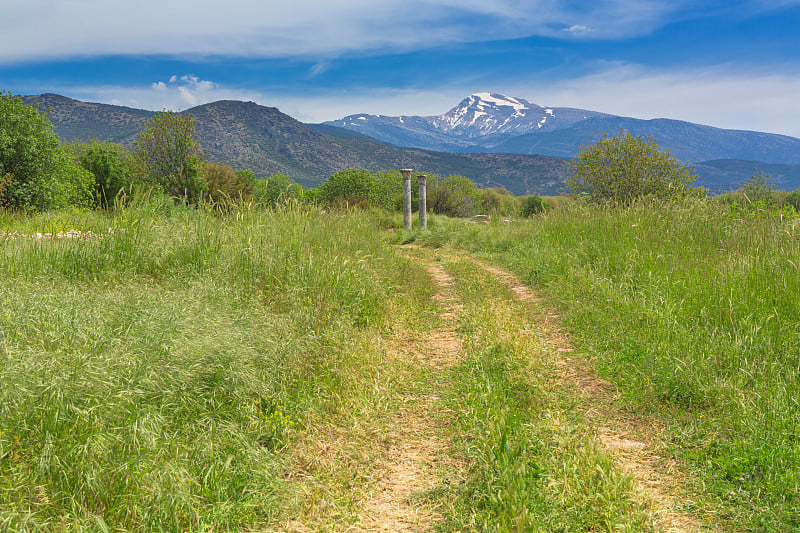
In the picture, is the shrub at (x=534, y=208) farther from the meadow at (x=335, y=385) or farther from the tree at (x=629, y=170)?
the meadow at (x=335, y=385)

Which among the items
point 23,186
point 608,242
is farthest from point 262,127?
point 608,242

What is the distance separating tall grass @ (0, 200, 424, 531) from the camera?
2160mm

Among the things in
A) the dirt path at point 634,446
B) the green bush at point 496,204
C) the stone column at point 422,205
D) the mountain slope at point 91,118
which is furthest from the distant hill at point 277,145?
the dirt path at point 634,446

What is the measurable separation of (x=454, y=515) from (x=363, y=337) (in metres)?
2.48

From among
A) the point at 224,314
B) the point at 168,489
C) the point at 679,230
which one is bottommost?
the point at 168,489

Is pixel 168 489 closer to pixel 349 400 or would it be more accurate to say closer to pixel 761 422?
pixel 349 400

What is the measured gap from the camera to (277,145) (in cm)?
16350

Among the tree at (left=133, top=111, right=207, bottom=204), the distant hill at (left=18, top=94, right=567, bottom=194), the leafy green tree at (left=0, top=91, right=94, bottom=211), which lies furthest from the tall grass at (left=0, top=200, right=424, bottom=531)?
the distant hill at (left=18, top=94, right=567, bottom=194)

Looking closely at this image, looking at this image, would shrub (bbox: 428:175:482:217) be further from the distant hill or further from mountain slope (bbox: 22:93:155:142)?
mountain slope (bbox: 22:93:155:142)

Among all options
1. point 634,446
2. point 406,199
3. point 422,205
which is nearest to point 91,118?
point 406,199

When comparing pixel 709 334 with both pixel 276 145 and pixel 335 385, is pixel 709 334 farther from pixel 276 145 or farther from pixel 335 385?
pixel 276 145

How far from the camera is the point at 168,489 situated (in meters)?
2.22

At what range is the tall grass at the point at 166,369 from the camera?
2160 millimetres

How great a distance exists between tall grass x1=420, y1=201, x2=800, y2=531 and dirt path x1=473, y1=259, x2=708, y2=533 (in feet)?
0.46
